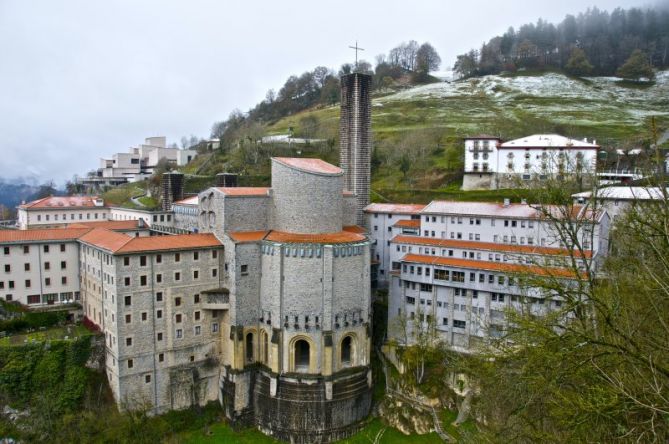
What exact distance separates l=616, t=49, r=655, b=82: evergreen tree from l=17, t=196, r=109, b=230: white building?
127m

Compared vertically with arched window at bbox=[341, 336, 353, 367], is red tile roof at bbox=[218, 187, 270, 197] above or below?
above

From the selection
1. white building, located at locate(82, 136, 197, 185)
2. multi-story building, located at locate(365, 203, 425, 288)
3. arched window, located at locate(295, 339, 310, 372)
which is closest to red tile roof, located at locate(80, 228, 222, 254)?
arched window, located at locate(295, 339, 310, 372)

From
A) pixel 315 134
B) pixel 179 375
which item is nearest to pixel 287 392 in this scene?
pixel 179 375

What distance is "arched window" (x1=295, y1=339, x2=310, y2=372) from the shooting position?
132 ft

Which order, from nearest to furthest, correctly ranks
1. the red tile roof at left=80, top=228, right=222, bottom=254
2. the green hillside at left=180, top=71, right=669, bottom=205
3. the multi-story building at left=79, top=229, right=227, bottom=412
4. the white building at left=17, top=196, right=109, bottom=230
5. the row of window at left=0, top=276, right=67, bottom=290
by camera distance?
the multi-story building at left=79, top=229, right=227, bottom=412 < the red tile roof at left=80, top=228, right=222, bottom=254 < the row of window at left=0, top=276, right=67, bottom=290 < the white building at left=17, top=196, right=109, bottom=230 < the green hillside at left=180, top=71, right=669, bottom=205

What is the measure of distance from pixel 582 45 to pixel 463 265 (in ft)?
435

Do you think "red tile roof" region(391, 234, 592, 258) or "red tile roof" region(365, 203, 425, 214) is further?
"red tile roof" region(365, 203, 425, 214)

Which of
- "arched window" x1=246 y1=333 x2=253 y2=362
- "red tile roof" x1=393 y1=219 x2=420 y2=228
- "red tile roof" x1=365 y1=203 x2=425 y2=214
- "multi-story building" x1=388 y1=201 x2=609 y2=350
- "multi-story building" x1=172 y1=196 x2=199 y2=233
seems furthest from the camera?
"multi-story building" x1=172 y1=196 x2=199 y2=233

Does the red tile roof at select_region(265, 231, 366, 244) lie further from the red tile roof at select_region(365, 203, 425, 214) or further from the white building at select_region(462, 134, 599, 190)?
the white building at select_region(462, 134, 599, 190)

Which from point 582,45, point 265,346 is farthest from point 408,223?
point 582,45

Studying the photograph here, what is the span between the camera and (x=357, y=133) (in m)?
52.8

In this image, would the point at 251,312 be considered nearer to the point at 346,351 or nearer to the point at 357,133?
the point at 346,351

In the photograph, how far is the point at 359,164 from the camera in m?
53.6

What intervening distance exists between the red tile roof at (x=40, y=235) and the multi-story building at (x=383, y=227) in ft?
94.2
